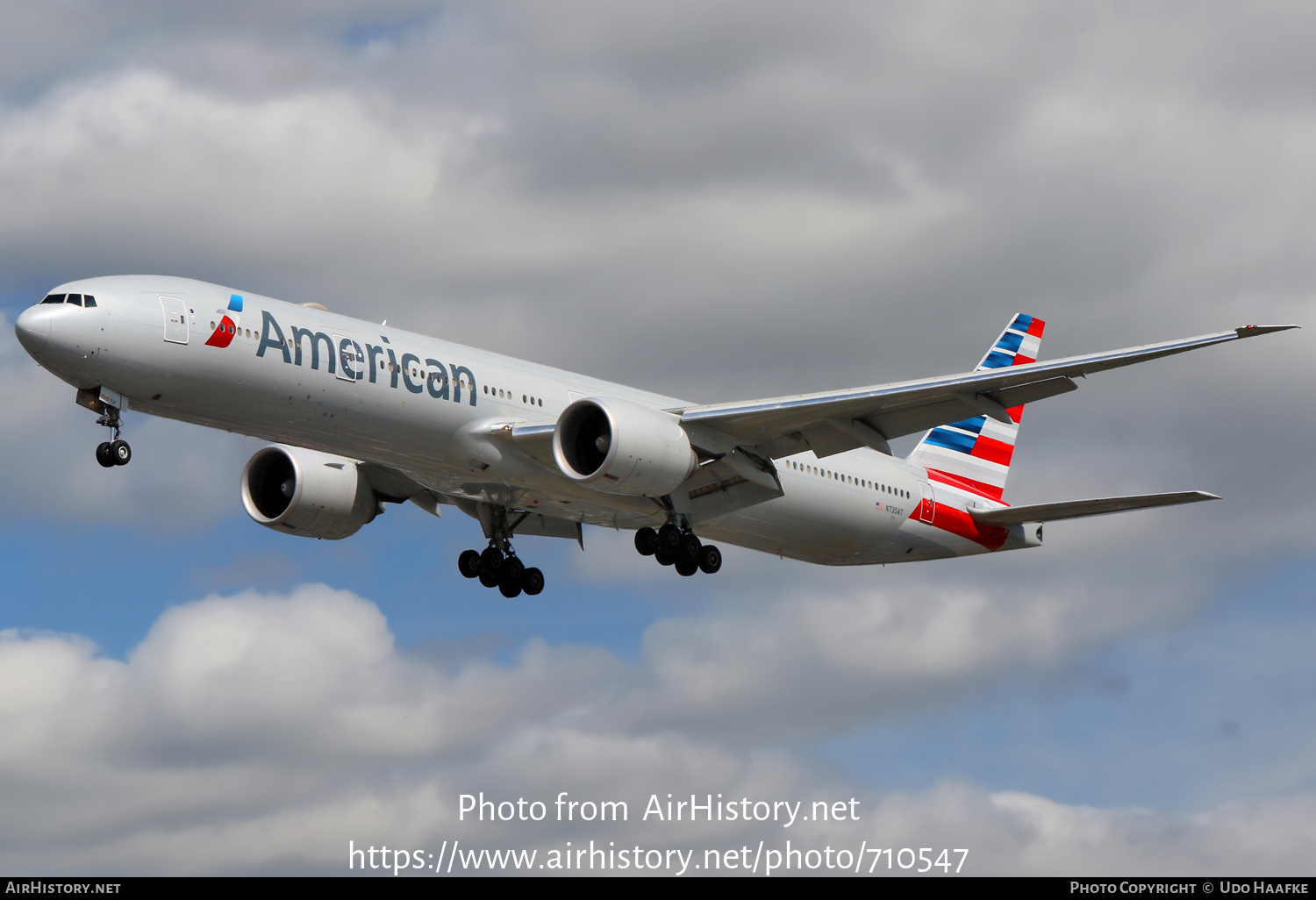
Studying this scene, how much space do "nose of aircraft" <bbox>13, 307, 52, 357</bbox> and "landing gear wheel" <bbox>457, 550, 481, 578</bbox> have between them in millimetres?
15140

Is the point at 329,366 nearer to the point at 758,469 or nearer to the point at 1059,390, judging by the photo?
the point at 758,469

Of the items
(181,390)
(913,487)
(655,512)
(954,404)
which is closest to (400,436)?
(181,390)

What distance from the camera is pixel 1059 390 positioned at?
33.2 metres

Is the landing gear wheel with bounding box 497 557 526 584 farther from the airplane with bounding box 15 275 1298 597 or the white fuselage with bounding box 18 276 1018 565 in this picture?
the white fuselage with bounding box 18 276 1018 565

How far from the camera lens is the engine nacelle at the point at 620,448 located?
3334 cm

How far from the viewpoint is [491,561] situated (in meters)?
41.5

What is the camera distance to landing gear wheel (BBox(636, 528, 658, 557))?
3806 centimetres

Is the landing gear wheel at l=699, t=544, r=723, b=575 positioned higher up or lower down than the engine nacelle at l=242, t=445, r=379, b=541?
lower down

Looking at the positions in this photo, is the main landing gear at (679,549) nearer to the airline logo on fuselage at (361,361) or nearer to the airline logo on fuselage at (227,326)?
the airline logo on fuselage at (361,361)

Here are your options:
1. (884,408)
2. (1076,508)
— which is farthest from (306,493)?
(1076,508)

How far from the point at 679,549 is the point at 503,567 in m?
6.25

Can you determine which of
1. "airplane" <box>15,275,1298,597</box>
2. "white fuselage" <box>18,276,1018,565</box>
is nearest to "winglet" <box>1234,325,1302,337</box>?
"airplane" <box>15,275,1298,597</box>

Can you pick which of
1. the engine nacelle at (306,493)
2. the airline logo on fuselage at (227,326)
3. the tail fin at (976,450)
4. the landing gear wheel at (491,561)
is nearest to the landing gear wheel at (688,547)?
the landing gear wheel at (491,561)

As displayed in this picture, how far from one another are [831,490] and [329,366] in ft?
48.4
